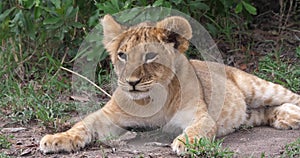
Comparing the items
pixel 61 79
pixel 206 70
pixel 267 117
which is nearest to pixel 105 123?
pixel 206 70

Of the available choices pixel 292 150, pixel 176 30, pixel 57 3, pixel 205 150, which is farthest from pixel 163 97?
pixel 57 3

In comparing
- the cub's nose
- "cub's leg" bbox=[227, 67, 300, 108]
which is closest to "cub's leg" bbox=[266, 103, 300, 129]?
"cub's leg" bbox=[227, 67, 300, 108]

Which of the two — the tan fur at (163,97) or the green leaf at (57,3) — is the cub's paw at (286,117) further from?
the green leaf at (57,3)

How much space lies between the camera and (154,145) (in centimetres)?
473

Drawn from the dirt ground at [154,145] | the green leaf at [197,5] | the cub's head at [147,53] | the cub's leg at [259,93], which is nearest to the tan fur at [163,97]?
the cub's head at [147,53]

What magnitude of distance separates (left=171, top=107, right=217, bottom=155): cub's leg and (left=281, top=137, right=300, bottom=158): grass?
58 centimetres

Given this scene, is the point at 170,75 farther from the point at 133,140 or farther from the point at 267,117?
the point at 267,117

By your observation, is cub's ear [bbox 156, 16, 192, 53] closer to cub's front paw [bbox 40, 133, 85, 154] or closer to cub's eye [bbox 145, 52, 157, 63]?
cub's eye [bbox 145, 52, 157, 63]

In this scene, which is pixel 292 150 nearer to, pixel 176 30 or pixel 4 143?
pixel 176 30

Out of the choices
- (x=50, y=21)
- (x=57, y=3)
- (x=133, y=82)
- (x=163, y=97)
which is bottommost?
(x=163, y=97)

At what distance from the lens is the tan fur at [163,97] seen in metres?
4.62

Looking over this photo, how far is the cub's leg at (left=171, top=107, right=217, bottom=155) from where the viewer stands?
14.2 feet

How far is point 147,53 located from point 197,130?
2.14 ft

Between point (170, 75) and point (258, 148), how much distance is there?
849 mm
